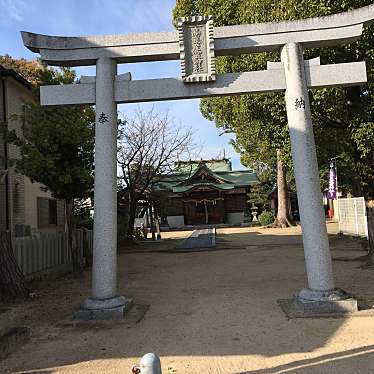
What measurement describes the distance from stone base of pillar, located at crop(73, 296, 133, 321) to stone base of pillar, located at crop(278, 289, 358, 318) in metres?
2.77

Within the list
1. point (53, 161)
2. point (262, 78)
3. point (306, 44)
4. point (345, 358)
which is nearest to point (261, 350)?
point (345, 358)

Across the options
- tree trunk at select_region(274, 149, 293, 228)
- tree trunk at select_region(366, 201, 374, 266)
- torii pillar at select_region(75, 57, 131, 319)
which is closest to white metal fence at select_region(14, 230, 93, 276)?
torii pillar at select_region(75, 57, 131, 319)

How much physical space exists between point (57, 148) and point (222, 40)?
555 centimetres

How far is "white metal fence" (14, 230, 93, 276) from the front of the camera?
10734mm

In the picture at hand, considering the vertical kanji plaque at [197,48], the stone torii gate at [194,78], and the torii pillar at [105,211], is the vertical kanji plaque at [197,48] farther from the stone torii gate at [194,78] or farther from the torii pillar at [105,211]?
the torii pillar at [105,211]

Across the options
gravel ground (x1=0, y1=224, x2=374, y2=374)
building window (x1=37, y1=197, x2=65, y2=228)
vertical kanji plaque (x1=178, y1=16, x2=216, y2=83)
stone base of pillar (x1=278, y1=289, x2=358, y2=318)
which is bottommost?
gravel ground (x1=0, y1=224, x2=374, y2=374)

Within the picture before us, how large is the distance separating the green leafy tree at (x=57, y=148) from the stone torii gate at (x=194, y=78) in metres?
3.32

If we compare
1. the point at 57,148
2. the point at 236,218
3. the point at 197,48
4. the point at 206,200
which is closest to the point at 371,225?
the point at 197,48

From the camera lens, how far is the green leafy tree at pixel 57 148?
11070 mm

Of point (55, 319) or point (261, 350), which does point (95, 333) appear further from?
point (261, 350)

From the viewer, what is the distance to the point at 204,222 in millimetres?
39469

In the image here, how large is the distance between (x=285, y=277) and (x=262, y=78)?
17.3ft

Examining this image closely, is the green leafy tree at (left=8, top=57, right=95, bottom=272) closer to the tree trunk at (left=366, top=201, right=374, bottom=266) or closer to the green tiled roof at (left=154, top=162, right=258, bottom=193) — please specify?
the tree trunk at (left=366, top=201, right=374, bottom=266)

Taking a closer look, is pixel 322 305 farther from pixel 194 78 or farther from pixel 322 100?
pixel 322 100
